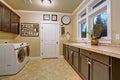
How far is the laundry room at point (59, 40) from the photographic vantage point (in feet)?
7.39

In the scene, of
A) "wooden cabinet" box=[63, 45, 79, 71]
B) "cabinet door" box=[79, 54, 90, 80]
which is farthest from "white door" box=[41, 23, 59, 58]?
"cabinet door" box=[79, 54, 90, 80]

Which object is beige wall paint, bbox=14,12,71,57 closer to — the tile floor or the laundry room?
the laundry room

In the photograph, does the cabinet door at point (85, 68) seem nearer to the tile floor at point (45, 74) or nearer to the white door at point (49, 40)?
the tile floor at point (45, 74)

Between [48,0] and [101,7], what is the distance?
197cm

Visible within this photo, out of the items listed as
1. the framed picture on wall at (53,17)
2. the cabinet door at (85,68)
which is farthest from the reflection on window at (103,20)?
the framed picture on wall at (53,17)

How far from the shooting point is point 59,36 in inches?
243

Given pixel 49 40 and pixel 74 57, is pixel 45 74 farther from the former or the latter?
pixel 49 40

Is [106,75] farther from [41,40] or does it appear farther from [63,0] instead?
[41,40]

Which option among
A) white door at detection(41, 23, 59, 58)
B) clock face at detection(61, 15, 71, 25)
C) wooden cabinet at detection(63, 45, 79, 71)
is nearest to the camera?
wooden cabinet at detection(63, 45, 79, 71)

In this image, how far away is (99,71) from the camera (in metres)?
1.87

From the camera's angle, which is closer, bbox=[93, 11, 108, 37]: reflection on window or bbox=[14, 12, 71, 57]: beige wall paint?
bbox=[93, 11, 108, 37]: reflection on window

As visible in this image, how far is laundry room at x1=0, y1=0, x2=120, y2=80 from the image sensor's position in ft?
7.39

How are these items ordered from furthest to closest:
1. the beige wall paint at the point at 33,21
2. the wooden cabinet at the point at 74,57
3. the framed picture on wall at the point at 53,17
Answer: the framed picture on wall at the point at 53,17, the beige wall paint at the point at 33,21, the wooden cabinet at the point at 74,57

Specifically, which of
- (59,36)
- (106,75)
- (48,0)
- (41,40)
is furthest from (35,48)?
(106,75)
